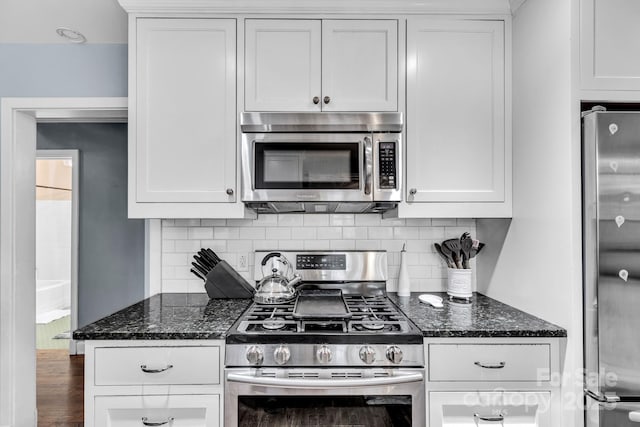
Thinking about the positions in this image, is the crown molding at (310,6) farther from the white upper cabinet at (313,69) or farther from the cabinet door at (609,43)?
the cabinet door at (609,43)

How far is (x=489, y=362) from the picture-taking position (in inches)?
58.7

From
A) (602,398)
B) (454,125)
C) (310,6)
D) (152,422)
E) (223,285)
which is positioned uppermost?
(310,6)

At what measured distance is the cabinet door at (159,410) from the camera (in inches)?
57.7

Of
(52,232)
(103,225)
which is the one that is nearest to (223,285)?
(103,225)

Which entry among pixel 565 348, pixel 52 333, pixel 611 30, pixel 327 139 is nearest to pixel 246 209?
pixel 327 139

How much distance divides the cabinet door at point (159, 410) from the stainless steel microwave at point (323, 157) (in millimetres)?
849

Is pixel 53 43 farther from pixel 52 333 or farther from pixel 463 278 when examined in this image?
pixel 52 333

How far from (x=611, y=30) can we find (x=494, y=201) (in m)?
0.78

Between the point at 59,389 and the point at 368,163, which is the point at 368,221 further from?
the point at 59,389

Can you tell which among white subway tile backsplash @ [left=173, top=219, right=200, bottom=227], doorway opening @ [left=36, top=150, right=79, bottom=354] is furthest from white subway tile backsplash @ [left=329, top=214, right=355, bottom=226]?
doorway opening @ [left=36, top=150, right=79, bottom=354]

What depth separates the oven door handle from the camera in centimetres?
142

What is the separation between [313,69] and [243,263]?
109 centimetres

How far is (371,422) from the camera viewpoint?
145cm

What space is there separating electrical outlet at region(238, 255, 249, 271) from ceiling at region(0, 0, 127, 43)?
138 centimetres
